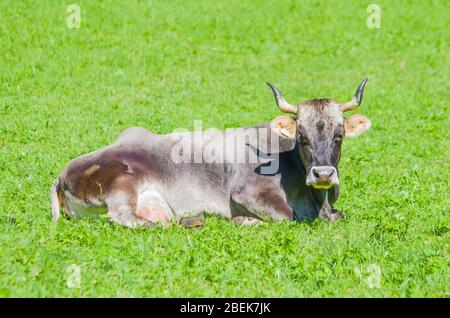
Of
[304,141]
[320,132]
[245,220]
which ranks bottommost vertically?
[245,220]

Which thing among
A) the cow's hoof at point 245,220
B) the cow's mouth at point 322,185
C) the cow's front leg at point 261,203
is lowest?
the cow's hoof at point 245,220

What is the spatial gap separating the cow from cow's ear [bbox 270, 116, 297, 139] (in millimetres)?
14

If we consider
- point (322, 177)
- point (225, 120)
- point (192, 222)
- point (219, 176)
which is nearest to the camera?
point (322, 177)

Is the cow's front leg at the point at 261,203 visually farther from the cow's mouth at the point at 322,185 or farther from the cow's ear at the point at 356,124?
the cow's ear at the point at 356,124

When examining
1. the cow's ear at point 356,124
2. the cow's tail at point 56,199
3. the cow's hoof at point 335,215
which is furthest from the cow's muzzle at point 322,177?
the cow's tail at point 56,199

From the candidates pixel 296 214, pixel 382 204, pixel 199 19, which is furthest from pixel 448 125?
pixel 199 19

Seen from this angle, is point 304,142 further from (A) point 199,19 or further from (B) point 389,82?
(A) point 199,19

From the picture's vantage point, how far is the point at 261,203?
1077cm

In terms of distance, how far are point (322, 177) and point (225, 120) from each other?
718 centimetres

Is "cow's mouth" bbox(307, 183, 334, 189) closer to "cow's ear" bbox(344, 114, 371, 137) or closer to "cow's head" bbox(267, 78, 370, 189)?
"cow's head" bbox(267, 78, 370, 189)

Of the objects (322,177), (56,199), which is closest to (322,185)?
(322,177)

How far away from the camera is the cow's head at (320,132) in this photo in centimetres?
1001

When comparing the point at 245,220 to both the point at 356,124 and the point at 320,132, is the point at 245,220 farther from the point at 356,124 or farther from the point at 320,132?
the point at 356,124

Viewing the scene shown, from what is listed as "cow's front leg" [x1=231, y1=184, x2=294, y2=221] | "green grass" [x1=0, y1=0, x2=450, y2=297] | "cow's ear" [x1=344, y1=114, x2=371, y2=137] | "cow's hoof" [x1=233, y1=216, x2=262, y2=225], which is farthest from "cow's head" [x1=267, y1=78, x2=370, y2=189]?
"cow's hoof" [x1=233, y1=216, x2=262, y2=225]
